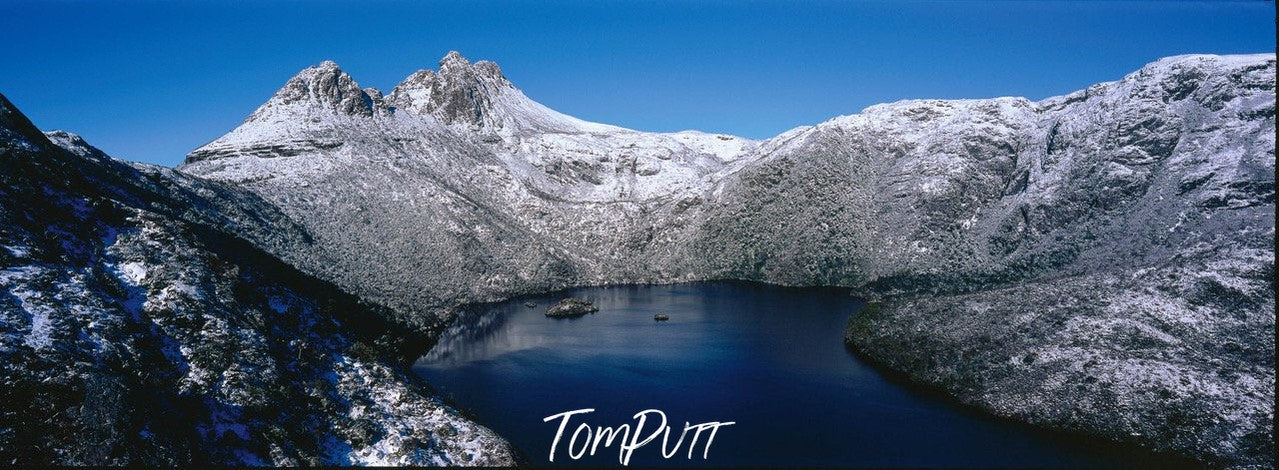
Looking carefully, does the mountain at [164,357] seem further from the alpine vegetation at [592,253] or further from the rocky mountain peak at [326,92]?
the rocky mountain peak at [326,92]

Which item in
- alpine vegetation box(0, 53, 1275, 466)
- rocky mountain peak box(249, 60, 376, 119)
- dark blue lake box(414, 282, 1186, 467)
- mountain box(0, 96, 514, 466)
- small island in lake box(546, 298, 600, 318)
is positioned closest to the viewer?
mountain box(0, 96, 514, 466)

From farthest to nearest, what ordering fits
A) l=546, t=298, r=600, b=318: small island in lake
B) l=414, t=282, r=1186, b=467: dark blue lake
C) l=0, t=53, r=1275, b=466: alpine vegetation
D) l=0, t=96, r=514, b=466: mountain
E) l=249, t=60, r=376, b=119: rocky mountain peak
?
1. l=249, t=60, r=376, b=119: rocky mountain peak
2. l=546, t=298, r=600, b=318: small island in lake
3. l=414, t=282, r=1186, b=467: dark blue lake
4. l=0, t=53, r=1275, b=466: alpine vegetation
5. l=0, t=96, r=514, b=466: mountain

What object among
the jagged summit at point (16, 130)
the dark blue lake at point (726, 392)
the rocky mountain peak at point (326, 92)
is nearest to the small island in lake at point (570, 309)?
the dark blue lake at point (726, 392)

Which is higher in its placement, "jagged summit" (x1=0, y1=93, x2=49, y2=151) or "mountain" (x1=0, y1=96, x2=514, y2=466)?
"jagged summit" (x1=0, y1=93, x2=49, y2=151)

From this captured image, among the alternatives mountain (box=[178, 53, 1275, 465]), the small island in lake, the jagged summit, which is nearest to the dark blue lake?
the small island in lake

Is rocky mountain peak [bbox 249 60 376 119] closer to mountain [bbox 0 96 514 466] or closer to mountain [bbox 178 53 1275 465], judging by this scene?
mountain [bbox 178 53 1275 465]

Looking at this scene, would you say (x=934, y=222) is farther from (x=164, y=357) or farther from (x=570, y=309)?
(x=164, y=357)
